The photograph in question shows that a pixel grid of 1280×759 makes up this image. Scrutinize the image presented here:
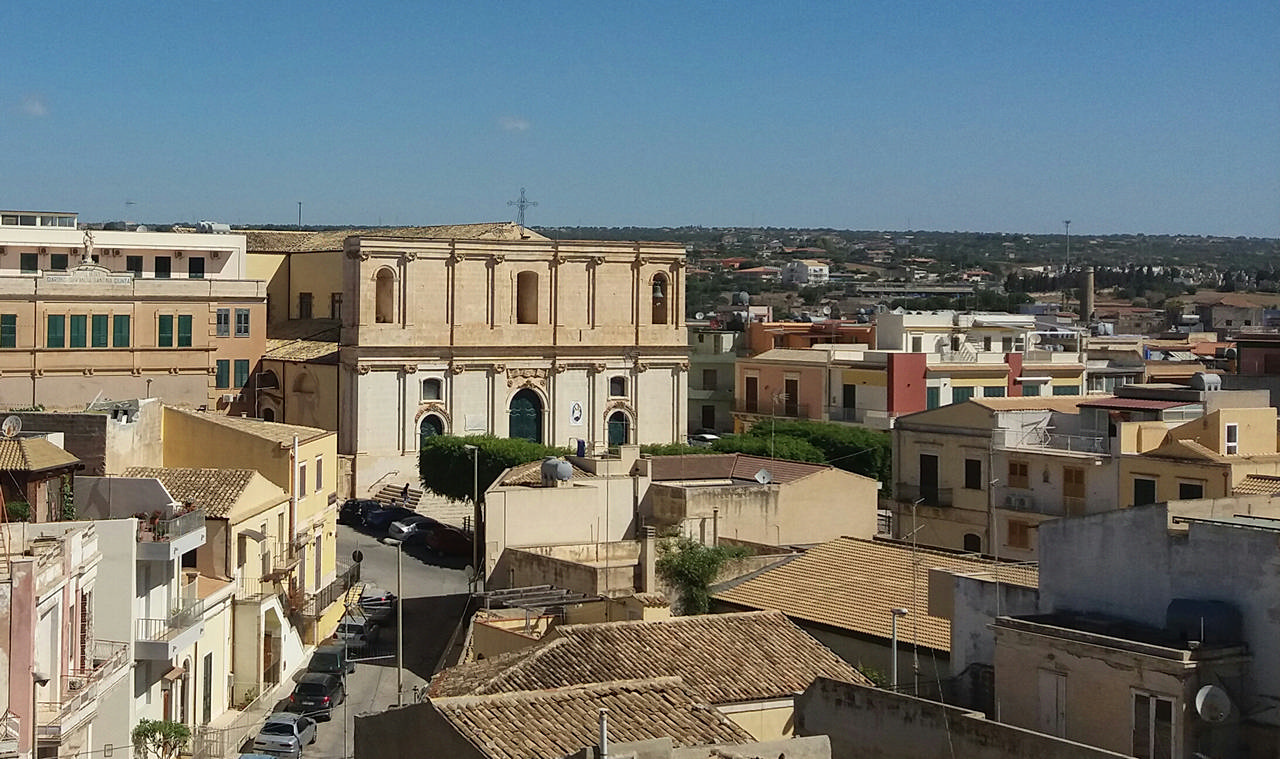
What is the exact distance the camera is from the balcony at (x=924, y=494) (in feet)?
142

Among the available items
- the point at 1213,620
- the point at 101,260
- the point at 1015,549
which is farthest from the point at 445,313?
the point at 1213,620

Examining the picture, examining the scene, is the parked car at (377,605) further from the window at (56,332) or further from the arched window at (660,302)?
the arched window at (660,302)

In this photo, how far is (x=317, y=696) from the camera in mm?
33031

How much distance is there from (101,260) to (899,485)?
33806 millimetres

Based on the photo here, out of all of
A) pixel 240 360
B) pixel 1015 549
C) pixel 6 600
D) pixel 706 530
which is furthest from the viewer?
pixel 240 360

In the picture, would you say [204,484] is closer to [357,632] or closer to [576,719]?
[357,632]

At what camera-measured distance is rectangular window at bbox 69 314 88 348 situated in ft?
186

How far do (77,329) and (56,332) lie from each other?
651 millimetres

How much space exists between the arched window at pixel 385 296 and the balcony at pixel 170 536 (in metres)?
35.6

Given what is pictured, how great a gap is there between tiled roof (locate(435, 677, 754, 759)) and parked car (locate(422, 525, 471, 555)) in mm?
32185

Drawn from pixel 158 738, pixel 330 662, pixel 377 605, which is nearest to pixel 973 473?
pixel 377 605

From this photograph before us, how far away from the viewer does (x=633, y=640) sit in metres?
24.5

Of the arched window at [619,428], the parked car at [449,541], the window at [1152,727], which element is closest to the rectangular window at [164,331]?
the parked car at [449,541]

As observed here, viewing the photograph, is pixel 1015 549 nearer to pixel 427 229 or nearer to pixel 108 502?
pixel 108 502
